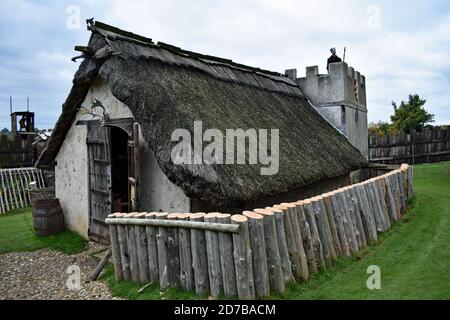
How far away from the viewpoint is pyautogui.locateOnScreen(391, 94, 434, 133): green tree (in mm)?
26562

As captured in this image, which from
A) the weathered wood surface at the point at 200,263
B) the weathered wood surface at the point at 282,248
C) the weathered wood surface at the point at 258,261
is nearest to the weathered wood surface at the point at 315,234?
the weathered wood surface at the point at 282,248

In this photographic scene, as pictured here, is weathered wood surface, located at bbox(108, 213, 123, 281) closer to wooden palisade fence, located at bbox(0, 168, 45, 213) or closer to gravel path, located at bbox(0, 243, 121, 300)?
gravel path, located at bbox(0, 243, 121, 300)

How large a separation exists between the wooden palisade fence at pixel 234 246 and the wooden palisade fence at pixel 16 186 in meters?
9.86

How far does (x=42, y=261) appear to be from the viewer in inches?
296

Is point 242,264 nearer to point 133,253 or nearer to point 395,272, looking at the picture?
point 133,253

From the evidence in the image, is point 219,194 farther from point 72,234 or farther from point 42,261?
point 72,234

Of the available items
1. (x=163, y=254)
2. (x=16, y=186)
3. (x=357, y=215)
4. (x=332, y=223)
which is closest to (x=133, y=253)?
(x=163, y=254)

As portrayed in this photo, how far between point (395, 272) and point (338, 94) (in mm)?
9580

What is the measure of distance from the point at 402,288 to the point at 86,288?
4.88 metres

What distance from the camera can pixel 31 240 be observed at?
881cm

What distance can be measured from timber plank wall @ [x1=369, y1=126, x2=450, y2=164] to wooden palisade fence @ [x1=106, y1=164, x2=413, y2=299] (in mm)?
16509

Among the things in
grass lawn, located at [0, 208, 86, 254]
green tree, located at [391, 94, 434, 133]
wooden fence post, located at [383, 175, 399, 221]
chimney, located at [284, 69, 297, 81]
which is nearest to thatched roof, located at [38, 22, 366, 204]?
wooden fence post, located at [383, 175, 399, 221]
